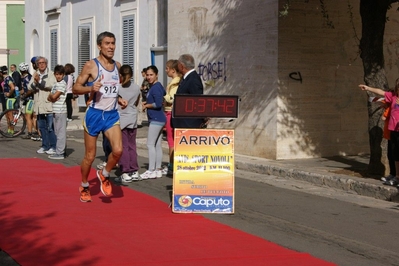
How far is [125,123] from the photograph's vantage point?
12523 millimetres

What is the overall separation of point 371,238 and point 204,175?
2299 millimetres

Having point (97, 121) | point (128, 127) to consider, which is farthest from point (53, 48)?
point (97, 121)

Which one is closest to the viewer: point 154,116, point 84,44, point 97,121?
point 97,121

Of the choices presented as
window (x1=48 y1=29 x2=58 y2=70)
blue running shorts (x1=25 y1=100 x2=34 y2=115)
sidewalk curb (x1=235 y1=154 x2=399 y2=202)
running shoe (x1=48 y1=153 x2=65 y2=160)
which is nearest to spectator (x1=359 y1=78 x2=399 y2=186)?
sidewalk curb (x1=235 y1=154 x2=399 y2=202)

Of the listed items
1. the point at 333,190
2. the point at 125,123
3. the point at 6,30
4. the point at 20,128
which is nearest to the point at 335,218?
the point at 333,190

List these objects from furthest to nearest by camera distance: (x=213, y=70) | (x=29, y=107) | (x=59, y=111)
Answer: (x=29, y=107) < (x=213, y=70) < (x=59, y=111)

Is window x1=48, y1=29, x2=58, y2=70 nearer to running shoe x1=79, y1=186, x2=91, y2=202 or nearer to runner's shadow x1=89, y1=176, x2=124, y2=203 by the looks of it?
runner's shadow x1=89, y1=176, x2=124, y2=203

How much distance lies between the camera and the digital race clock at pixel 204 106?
31.8 ft

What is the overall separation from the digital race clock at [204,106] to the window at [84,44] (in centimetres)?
1859

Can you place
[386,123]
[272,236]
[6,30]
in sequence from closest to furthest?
[272,236] → [386,123] → [6,30]

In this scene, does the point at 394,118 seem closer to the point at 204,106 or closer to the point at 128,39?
the point at 204,106

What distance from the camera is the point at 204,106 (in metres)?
9.77

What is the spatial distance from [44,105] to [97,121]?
248 inches

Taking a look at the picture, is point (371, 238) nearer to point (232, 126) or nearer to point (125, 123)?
point (125, 123)
